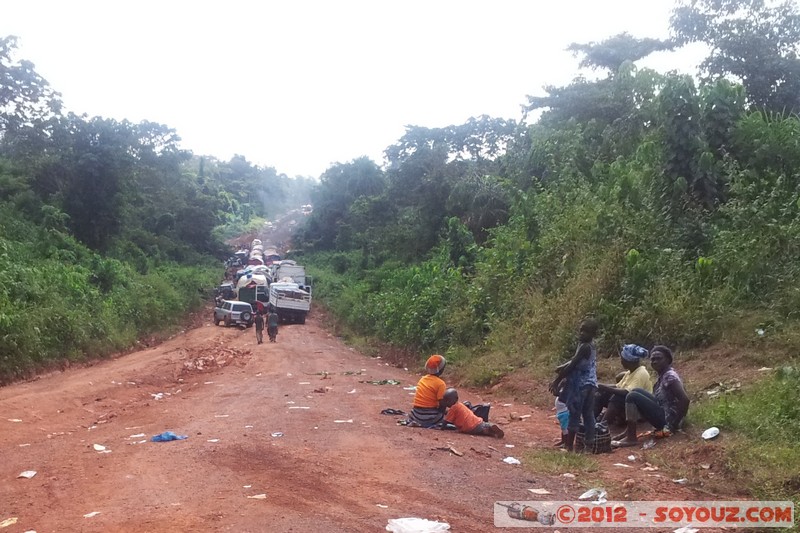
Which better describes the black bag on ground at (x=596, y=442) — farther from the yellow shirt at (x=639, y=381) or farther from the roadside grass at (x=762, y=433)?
the roadside grass at (x=762, y=433)

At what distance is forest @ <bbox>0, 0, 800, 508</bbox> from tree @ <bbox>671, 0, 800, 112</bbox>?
0.05m

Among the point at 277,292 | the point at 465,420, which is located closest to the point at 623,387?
the point at 465,420

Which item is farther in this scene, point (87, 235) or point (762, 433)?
point (87, 235)

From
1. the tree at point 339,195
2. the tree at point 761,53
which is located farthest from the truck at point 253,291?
the tree at point 761,53

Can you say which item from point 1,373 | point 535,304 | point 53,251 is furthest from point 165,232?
point 535,304

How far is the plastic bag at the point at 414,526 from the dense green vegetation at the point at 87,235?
11590 mm

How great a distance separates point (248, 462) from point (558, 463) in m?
3.00

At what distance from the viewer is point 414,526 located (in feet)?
14.7

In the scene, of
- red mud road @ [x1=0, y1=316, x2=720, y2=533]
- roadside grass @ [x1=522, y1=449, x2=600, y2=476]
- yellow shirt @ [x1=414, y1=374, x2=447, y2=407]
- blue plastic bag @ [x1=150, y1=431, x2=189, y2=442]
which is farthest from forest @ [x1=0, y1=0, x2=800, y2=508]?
blue plastic bag @ [x1=150, y1=431, x2=189, y2=442]

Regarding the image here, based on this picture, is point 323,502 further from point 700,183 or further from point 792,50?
point 792,50

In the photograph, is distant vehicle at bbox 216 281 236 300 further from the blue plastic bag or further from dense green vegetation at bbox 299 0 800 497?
the blue plastic bag

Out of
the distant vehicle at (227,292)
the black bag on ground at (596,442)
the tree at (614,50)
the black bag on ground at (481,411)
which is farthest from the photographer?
the distant vehicle at (227,292)

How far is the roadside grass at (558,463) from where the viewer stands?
6250 mm

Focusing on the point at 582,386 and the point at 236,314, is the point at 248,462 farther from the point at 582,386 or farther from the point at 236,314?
the point at 236,314
